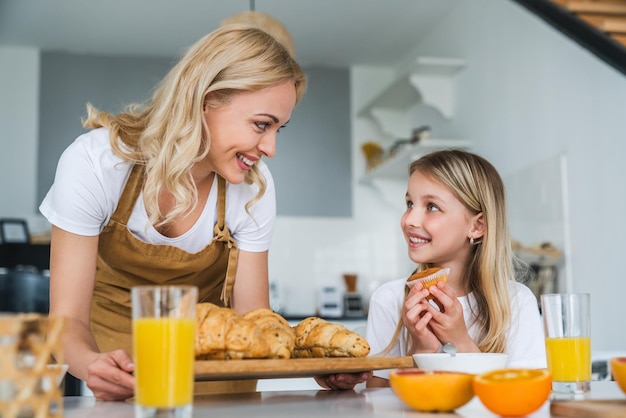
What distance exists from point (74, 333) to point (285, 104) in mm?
637

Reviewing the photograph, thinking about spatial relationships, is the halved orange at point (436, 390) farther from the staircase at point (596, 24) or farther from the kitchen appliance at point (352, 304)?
the kitchen appliance at point (352, 304)

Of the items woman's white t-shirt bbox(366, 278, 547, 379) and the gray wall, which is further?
the gray wall

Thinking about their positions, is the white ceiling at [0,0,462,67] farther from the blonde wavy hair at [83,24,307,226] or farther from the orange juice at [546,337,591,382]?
the orange juice at [546,337,591,382]

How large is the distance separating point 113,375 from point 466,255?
1102 millimetres

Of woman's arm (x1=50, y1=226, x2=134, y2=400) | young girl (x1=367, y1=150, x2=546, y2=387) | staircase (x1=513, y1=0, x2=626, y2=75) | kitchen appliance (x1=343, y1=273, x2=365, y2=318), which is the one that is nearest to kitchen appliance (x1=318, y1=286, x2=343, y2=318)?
kitchen appliance (x1=343, y1=273, x2=365, y2=318)

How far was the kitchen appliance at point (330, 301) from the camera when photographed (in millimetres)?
4894

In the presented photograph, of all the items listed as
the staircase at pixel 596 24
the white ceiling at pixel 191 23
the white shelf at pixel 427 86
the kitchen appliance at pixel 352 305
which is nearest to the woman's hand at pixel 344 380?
the staircase at pixel 596 24

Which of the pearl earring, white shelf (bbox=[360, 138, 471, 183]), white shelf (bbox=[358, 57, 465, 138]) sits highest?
white shelf (bbox=[358, 57, 465, 138])

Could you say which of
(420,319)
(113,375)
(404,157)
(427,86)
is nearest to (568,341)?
(420,319)

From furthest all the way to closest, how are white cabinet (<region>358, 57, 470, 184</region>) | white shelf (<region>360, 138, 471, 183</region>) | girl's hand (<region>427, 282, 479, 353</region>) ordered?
white cabinet (<region>358, 57, 470, 184</region>), white shelf (<region>360, 138, 471, 183</region>), girl's hand (<region>427, 282, 479, 353</region>)

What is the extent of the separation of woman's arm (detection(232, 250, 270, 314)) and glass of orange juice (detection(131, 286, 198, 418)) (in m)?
0.94

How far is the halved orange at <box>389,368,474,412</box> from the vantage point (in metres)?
0.86

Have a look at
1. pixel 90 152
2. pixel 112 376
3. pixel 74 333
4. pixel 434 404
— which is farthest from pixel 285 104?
pixel 434 404

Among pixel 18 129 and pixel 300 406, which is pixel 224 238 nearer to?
pixel 300 406
